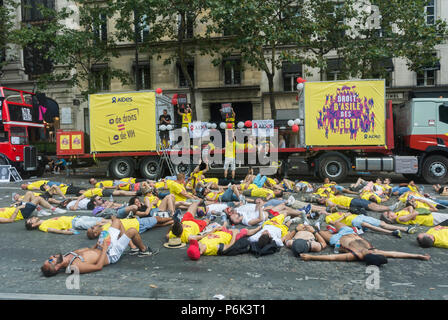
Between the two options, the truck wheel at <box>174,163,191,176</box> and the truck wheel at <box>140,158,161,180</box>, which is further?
the truck wheel at <box>140,158,161,180</box>

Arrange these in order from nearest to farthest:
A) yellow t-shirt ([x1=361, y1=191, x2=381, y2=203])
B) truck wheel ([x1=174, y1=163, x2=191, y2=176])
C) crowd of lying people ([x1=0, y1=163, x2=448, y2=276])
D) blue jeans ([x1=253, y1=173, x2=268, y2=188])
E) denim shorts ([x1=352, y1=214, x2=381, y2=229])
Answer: crowd of lying people ([x1=0, y1=163, x2=448, y2=276]) < denim shorts ([x1=352, y1=214, x2=381, y2=229]) < yellow t-shirt ([x1=361, y1=191, x2=381, y2=203]) < blue jeans ([x1=253, y1=173, x2=268, y2=188]) < truck wheel ([x1=174, y1=163, x2=191, y2=176])

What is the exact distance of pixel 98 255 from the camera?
515cm

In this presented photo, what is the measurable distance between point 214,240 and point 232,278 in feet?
3.80

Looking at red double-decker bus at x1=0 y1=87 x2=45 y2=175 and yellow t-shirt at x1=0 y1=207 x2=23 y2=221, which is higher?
red double-decker bus at x1=0 y1=87 x2=45 y2=175

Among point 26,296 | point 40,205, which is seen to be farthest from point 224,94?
point 26,296

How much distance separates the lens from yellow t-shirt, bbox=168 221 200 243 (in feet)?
20.6

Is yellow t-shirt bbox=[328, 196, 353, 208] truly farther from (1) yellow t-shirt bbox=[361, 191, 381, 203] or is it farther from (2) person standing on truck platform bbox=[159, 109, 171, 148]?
(2) person standing on truck platform bbox=[159, 109, 171, 148]

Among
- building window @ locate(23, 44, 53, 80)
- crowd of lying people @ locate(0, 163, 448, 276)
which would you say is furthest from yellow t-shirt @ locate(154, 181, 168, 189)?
building window @ locate(23, 44, 53, 80)

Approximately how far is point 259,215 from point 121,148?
9.41 m

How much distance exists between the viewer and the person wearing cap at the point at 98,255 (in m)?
4.84

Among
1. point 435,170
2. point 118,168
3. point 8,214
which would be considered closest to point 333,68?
point 435,170

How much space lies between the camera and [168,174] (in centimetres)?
1573

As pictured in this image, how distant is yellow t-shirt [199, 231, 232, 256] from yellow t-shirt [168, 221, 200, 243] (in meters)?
0.45

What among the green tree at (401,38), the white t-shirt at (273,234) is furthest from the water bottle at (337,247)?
the green tree at (401,38)
